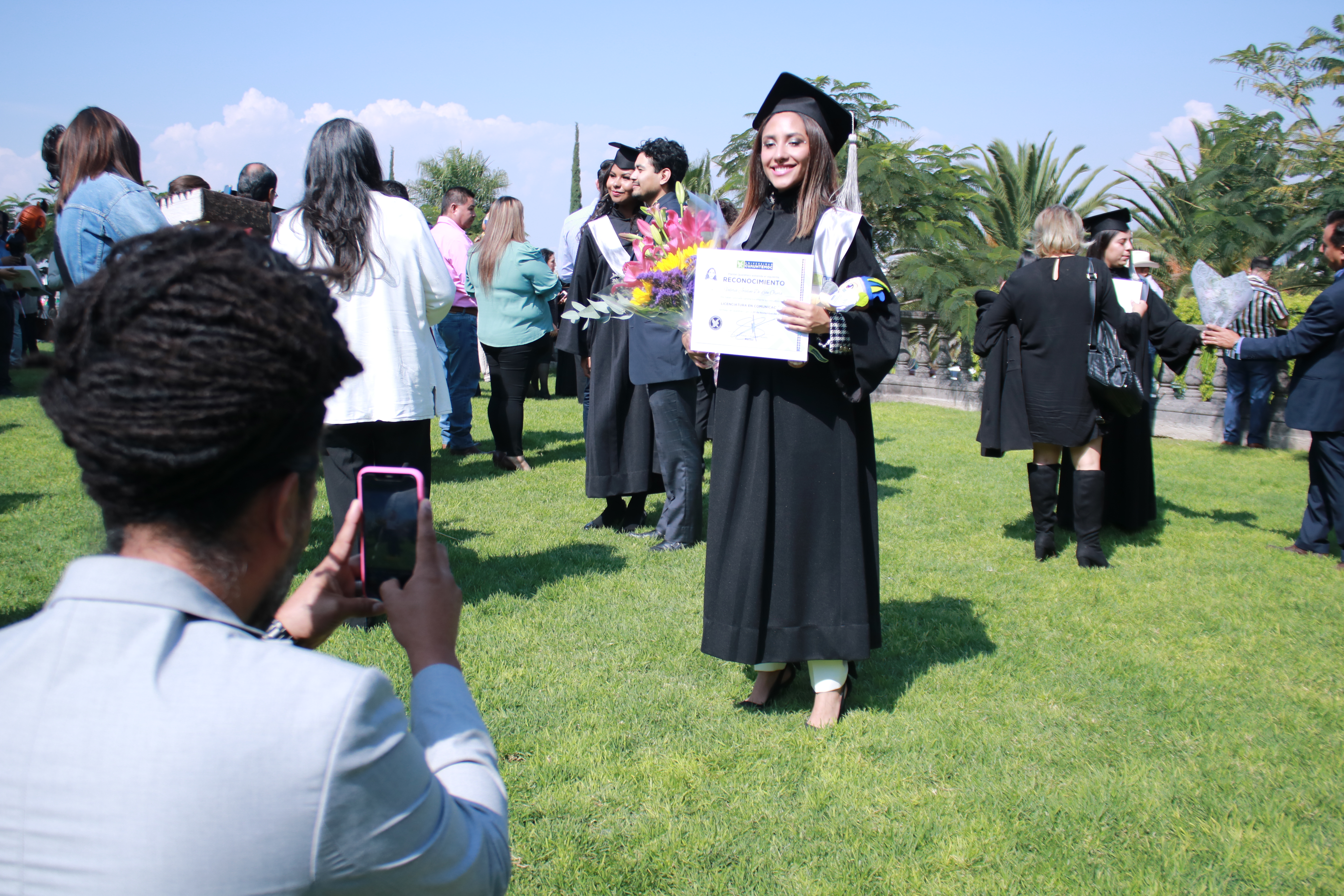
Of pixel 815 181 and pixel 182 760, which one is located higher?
pixel 815 181

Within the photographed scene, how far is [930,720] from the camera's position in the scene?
3.67 metres

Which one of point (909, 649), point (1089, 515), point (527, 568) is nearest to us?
point (909, 649)

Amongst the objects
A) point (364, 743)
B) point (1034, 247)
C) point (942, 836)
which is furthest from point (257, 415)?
point (1034, 247)

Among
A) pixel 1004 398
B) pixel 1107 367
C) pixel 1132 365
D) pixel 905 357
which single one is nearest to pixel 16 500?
pixel 1004 398

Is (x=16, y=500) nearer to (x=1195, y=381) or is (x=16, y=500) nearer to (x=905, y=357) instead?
(x=905, y=357)

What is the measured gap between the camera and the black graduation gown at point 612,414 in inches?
255

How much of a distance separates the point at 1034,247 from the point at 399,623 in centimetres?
582

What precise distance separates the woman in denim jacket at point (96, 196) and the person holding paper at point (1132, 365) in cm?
560

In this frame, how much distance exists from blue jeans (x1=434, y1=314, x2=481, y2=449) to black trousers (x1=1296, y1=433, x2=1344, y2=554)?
703cm

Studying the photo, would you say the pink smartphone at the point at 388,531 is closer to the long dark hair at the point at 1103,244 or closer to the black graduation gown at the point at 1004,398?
the black graduation gown at the point at 1004,398

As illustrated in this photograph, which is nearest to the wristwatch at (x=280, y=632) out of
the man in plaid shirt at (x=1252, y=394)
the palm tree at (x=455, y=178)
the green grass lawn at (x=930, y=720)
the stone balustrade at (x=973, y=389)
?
the green grass lawn at (x=930, y=720)

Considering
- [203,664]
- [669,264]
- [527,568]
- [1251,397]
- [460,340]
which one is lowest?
[527,568]

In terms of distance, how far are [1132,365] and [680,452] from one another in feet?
10.1

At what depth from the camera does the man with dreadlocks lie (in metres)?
0.91
